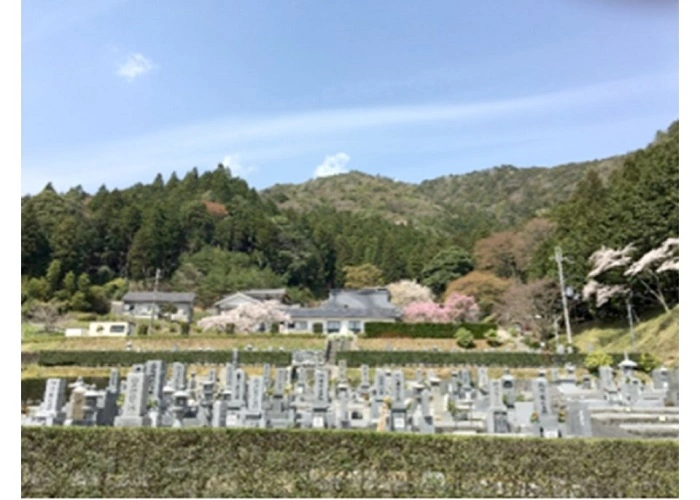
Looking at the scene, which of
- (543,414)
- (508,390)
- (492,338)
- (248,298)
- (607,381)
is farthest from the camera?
(248,298)

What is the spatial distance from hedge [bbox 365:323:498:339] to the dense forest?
357cm

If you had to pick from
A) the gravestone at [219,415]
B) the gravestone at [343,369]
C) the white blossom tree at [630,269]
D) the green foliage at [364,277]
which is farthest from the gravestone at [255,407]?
the green foliage at [364,277]

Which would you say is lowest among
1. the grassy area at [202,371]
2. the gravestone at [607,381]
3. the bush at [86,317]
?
the grassy area at [202,371]

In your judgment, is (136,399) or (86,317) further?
(86,317)

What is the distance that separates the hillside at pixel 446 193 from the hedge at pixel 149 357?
54.4 metres

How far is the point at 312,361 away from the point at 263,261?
32.6 metres

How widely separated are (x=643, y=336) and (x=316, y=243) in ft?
133

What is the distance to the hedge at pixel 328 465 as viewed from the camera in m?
5.73

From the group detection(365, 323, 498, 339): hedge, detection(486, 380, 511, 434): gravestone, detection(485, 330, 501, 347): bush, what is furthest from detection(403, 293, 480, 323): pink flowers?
detection(486, 380, 511, 434): gravestone

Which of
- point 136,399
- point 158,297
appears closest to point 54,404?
point 136,399

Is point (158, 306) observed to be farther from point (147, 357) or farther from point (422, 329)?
point (422, 329)

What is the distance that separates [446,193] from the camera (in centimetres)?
10612

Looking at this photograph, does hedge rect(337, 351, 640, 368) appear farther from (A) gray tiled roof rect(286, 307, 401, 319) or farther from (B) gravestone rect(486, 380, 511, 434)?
(B) gravestone rect(486, 380, 511, 434)

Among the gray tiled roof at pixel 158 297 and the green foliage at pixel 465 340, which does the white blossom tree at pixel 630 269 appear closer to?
the green foliage at pixel 465 340
